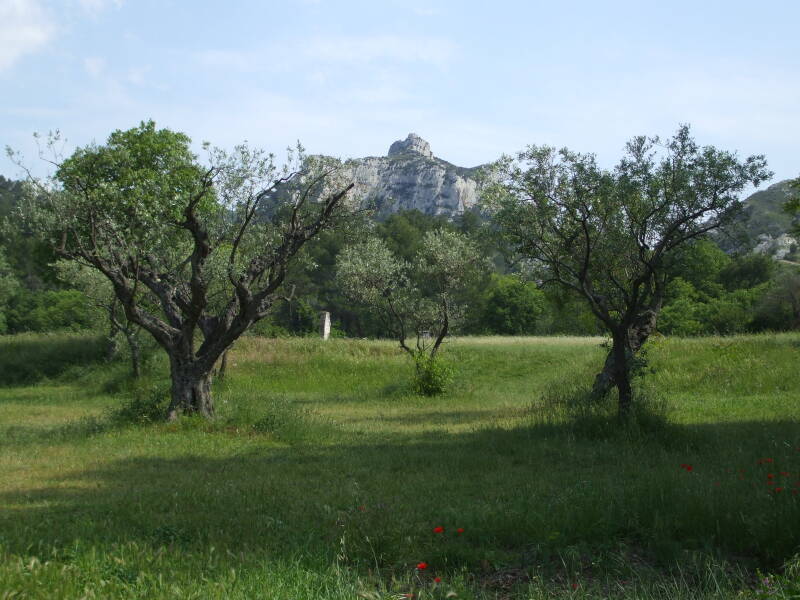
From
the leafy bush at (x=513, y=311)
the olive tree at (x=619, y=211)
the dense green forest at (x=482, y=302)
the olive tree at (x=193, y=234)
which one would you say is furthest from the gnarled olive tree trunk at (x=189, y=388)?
the leafy bush at (x=513, y=311)

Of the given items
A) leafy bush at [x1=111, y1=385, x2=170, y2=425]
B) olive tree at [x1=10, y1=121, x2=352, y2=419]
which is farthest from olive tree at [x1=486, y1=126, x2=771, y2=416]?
A: leafy bush at [x1=111, y1=385, x2=170, y2=425]

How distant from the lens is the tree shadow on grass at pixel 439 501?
5930mm

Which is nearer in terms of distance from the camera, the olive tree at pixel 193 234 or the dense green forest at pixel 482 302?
the olive tree at pixel 193 234

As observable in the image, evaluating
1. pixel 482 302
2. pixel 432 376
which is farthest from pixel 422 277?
pixel 482 302

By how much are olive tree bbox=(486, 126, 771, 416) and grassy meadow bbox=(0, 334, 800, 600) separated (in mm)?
2489

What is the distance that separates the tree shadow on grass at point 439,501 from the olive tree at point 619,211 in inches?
128

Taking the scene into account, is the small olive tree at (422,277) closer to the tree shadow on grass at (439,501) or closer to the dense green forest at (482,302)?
the tree shadow on grass at (439,501)

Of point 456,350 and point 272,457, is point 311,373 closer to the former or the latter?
point 456,350

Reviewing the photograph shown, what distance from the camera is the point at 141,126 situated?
2839 centimetres

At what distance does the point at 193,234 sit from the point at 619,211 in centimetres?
950

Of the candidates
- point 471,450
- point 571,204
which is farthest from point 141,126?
point 471,450

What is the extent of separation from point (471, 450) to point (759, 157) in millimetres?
8278

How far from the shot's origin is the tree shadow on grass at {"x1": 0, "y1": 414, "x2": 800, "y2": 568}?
5.93 meters

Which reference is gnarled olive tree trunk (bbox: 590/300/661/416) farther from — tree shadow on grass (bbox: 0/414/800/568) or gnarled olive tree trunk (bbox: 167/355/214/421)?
gnarled olive tree trunk (bbox: 167/355/214/421)
